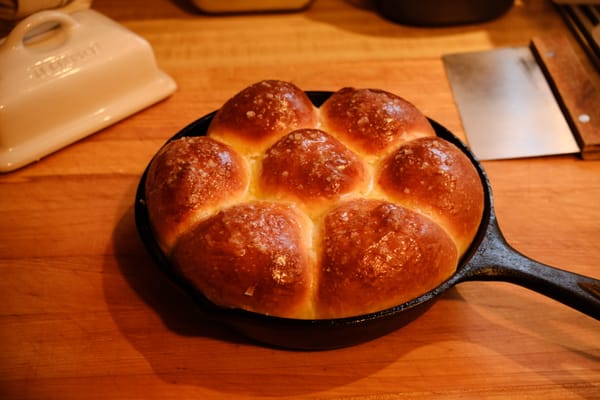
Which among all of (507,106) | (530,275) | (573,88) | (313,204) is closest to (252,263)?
(313,204)

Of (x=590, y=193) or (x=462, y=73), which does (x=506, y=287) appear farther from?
(x=462, y=73)

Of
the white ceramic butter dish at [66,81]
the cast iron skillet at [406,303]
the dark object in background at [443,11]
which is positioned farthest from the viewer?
the dark object in background at [443,11]

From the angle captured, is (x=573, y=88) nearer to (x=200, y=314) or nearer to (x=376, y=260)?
(x=376, y=260)

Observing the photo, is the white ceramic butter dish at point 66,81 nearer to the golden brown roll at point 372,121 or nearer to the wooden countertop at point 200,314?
the wooden countertop at point 200,314

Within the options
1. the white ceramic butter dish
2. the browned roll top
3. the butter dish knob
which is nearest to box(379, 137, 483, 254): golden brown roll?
the browned roll top

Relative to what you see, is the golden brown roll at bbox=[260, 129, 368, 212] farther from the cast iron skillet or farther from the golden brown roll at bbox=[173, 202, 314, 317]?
the cast iron skillet

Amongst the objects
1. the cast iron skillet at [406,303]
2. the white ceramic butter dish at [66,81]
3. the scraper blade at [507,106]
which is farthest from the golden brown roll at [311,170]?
the white ceramic butter dish at [66,81]
